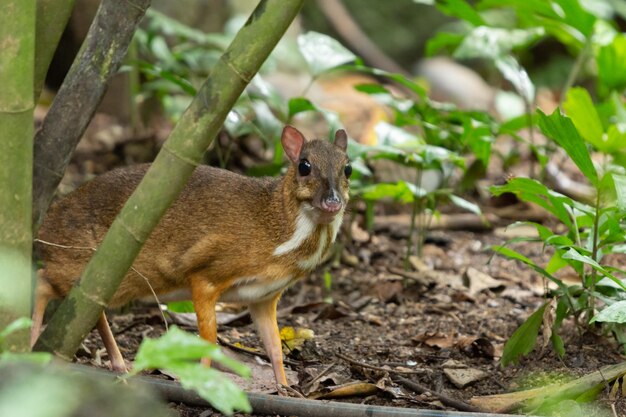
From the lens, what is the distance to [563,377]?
4758 mm

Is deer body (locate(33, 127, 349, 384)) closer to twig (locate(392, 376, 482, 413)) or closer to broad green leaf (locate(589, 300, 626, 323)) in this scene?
twig (locate(392, 376, 482, 413))

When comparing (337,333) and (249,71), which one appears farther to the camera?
(337,333)

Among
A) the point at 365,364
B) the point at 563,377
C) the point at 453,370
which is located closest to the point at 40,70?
the point at 365,364

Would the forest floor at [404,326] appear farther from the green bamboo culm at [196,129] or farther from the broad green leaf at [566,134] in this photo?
the green bamboo culm at [196,129]

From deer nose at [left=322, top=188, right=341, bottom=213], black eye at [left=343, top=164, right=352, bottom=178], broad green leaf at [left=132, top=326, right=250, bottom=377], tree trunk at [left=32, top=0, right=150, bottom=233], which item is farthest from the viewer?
black eye at [left=343, top=164, right=352, bottom=178]

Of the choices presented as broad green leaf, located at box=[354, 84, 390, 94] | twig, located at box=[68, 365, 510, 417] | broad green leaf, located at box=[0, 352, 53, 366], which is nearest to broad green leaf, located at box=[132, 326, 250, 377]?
broad green leaf, located at box=[0, 352, 53, 366]

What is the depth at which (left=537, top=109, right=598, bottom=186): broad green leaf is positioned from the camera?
456 cm

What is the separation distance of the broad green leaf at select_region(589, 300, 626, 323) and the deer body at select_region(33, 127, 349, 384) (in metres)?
1.28

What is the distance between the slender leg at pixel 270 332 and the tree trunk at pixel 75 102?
1.37m

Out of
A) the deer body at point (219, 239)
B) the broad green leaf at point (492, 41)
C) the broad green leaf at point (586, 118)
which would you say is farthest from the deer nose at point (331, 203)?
the broad green leaf at point (492, 41)

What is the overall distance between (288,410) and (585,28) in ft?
13.4

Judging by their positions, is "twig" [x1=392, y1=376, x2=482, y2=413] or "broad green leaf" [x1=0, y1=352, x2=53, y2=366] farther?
"twig" [x1=392, y1=376, x2=482, y2=413]

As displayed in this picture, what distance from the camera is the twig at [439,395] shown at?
4.34m

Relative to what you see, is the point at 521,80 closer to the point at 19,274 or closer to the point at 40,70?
the point at 40,70
